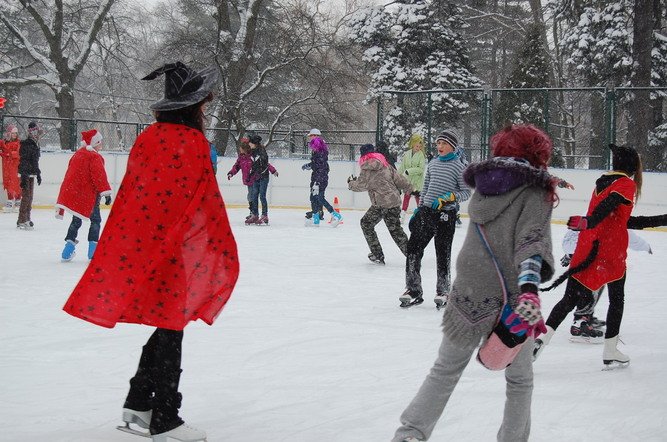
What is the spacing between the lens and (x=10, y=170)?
1557cm

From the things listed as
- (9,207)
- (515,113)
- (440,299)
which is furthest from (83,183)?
(515,113)

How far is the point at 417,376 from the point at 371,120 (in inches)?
1858

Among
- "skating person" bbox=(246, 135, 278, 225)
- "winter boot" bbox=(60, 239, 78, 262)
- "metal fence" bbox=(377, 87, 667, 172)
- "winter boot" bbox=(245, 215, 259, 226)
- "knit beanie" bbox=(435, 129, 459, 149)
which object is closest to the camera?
"knit beanie" bbox=(435, 129, 459, 149)

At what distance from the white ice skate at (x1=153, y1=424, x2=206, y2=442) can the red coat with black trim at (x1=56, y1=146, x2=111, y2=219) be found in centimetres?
551

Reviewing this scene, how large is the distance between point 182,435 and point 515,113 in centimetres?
1516

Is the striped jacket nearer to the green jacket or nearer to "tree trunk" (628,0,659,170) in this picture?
the green jacket

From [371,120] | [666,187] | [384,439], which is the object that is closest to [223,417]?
[384,439]

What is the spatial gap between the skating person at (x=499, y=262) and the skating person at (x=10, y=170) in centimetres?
1384

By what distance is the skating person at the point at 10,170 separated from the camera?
15469 mm

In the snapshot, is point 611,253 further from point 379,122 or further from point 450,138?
point 379,122

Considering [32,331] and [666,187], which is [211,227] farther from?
[666,187]

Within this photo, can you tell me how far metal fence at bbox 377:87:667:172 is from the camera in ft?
52.4

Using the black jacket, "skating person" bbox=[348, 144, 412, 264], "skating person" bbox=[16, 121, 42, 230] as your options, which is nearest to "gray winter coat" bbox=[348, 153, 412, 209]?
"skating person" bbox=[348, 144, 412, 264]

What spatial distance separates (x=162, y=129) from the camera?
329cm
